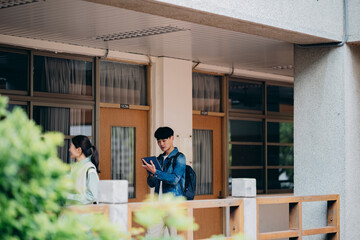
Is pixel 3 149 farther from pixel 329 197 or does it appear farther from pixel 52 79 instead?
pixel 52 79

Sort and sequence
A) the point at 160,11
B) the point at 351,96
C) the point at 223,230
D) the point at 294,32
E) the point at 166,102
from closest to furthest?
the point at 160,11, the point at 294,32, the point at 351,96, the point at 166,102, the point at 223,230

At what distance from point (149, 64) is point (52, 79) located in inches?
64.3

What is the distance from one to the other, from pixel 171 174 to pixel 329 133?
6.61 ft

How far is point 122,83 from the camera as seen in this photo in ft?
29.9

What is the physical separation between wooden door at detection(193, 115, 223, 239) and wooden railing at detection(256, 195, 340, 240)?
3.34m

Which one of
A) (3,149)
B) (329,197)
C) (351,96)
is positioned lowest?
(329,197)

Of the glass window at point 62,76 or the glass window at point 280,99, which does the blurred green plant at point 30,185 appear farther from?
the glass window at point 280,99

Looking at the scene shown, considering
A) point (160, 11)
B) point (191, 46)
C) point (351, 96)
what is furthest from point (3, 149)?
point (191, 46)

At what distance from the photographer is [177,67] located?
373 inches

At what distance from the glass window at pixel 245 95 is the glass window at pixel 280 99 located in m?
0.26

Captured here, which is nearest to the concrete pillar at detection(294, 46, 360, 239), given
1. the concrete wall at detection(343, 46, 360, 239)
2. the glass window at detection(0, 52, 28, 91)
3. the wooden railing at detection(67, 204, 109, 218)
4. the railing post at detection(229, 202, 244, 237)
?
the concrete wall at detection(343, 46, 360, 239)

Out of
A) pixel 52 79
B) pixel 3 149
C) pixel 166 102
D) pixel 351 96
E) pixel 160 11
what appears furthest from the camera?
pixel 166 102

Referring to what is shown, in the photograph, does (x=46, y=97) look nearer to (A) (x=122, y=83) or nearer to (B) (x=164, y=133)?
(A) (x=122, y=83)

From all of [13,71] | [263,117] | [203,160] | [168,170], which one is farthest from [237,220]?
[263,117]
